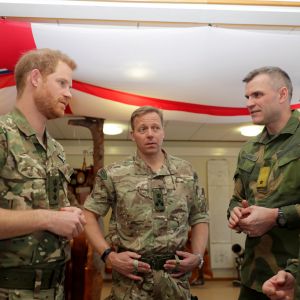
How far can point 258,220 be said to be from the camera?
1708 mm

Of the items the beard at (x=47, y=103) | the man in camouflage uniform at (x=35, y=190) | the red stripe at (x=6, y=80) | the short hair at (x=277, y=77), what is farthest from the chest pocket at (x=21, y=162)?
the red stripe at (x=6, y=80)

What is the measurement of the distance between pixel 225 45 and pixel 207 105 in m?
0.86

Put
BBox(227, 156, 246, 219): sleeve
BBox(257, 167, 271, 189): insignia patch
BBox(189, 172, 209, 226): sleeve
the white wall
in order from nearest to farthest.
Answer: BBox(257, 167, 271, 189): insignia patch, BBox(227, 156, 246, 219): sleeve, BBox(189, 172, 209, 226): sleeve, the white wall

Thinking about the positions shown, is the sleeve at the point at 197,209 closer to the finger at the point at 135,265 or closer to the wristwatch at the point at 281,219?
the finger at the point at 135,265

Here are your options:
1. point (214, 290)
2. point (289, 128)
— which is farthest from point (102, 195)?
point (214, 290)

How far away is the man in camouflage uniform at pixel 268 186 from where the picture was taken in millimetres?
1740

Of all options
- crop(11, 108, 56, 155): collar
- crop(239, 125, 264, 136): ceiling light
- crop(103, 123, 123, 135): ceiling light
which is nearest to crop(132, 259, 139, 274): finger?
crop(11, 108, 56, 155): collar

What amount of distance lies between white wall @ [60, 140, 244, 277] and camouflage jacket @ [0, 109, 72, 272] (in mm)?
5832

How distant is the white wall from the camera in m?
7.66

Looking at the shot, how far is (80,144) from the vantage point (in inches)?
313

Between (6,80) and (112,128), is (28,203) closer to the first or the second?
(6,80)

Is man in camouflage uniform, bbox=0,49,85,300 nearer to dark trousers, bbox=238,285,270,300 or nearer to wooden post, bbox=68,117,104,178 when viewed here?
dark trousers, bbox=238,285,270,300

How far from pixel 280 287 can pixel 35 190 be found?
3.15 feet

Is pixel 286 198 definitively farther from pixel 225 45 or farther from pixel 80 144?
pixel 80 144
